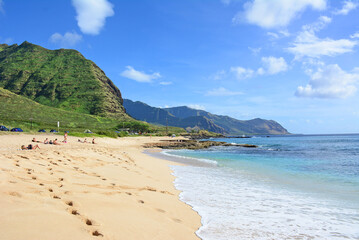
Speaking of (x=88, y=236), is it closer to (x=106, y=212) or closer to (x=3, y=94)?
(x=106, y=212)

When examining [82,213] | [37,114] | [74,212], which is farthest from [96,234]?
[37,114]

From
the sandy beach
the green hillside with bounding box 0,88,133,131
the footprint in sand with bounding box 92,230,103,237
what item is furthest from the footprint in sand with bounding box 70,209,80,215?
the green hillside with bounding box 0,88,133,131

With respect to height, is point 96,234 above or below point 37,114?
below

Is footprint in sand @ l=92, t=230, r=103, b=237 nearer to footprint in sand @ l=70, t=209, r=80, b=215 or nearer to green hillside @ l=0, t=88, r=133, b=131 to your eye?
footprint in sand @ l=70, t=209, r=80, b=215

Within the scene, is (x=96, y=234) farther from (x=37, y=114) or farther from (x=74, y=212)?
(x=37, y=114)

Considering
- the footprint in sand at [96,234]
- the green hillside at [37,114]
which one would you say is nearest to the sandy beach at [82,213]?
the footprint in sand at [96,234]

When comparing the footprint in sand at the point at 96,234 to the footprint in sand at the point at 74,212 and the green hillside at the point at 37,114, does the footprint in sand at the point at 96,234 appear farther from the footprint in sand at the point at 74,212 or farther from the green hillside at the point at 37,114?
the green hillside at the point at 37,114

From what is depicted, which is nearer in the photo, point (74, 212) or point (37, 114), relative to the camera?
point (74, 212)

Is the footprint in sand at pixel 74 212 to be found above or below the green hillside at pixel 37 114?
below

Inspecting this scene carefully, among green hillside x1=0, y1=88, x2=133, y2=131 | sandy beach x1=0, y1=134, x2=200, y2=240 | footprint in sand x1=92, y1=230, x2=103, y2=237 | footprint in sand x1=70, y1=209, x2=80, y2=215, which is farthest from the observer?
green hillside x1=0, y1=88, x2=133, y2=131

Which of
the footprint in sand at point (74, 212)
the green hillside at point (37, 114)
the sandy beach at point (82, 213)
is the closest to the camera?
the sandy beach at point (82, 213)

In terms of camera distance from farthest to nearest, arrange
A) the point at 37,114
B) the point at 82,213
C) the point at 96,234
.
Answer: the point at 37,114 → the point at 82,213 → the point at 96,234

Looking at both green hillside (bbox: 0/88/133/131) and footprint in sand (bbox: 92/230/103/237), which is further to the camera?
green hillside (bbox: 0/88/133/131)

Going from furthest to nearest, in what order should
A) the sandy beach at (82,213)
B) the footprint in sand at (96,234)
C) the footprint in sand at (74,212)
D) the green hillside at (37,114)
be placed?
the green hillside at (37,114) < the footprint in sand at (74,212) < the footprint in sand at (96,234) < the sandy beach at (82,213)
